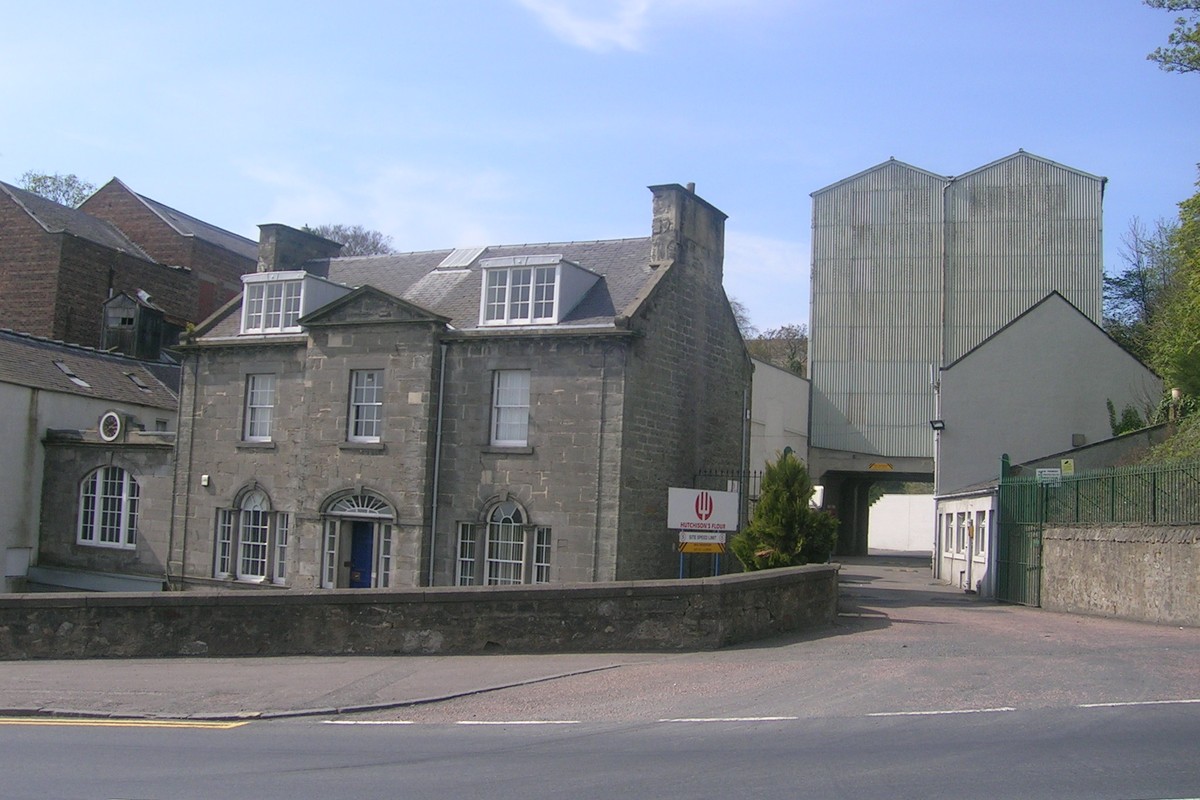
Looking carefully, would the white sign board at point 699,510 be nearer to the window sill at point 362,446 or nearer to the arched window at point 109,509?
the window sill at point 362,446

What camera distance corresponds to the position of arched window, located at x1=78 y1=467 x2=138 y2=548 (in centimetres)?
3105

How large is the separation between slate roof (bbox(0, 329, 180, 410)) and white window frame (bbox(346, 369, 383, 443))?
12598mm

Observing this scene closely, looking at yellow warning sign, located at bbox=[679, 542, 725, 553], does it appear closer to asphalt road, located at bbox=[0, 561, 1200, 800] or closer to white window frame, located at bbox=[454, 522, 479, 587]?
asphalt road, located at bbox=[0, 561, 1200, 800]

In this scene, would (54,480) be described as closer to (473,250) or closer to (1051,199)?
(473,250)

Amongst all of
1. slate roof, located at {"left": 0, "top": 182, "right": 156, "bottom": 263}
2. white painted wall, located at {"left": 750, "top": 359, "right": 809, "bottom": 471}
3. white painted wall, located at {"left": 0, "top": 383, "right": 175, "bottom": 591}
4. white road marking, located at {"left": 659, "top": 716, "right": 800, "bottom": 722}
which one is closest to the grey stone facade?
white painted wall, located at {"left": 0, "top": 383, "right": 175, "bottom": 591}

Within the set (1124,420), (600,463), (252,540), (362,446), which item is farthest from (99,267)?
(1124,420)

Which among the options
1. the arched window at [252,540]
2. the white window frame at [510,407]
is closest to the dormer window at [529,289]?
the white window frame at [510,407]

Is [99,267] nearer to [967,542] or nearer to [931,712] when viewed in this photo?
[967,542]

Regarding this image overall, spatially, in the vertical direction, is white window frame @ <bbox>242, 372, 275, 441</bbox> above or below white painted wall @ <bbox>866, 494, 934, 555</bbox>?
above

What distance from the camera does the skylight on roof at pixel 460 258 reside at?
2873cm

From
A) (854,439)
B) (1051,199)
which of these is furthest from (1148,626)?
(1051,199)

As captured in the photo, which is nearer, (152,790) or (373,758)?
(152,790)

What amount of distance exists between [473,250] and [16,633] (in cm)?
1540

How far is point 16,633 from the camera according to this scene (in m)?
17.1
